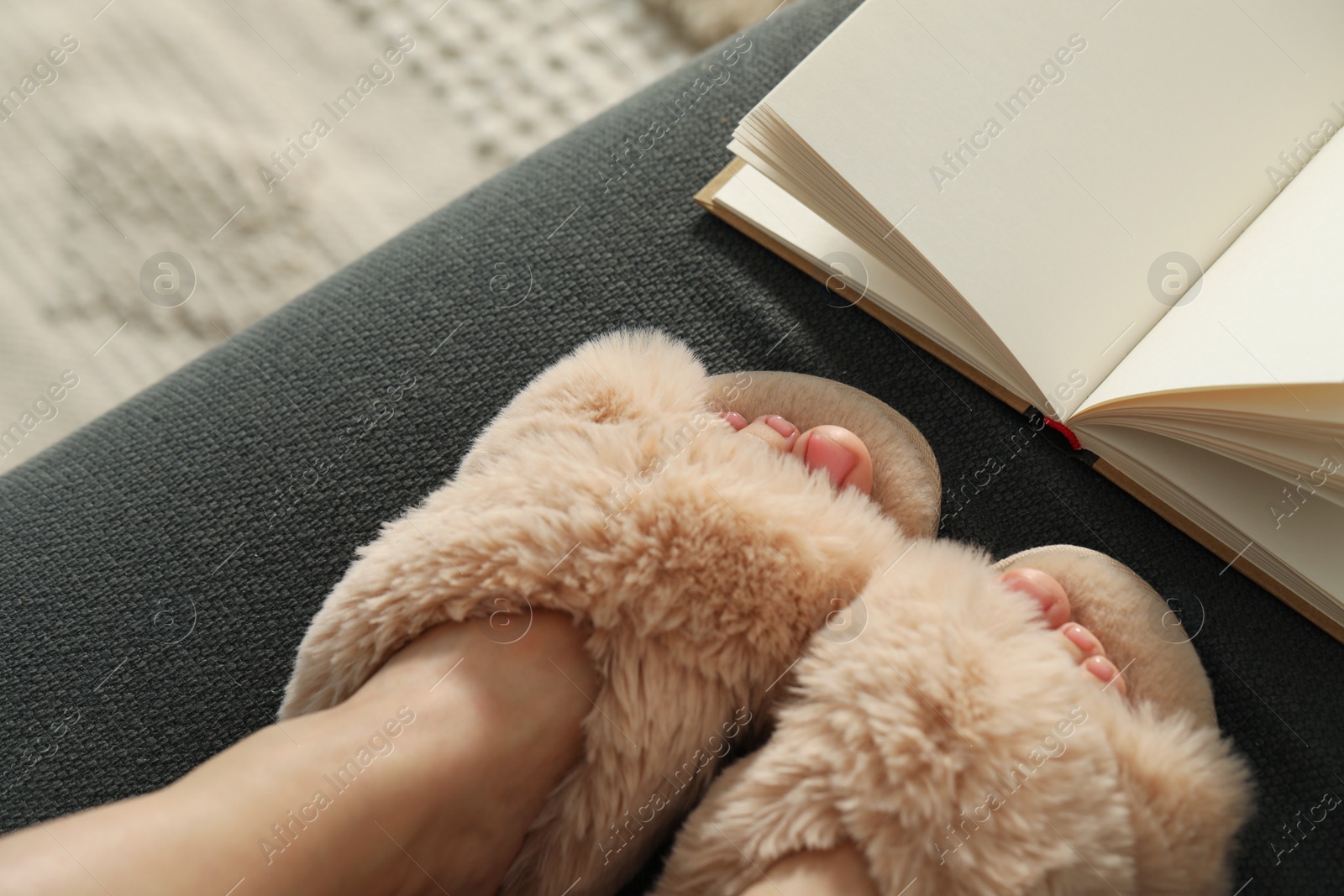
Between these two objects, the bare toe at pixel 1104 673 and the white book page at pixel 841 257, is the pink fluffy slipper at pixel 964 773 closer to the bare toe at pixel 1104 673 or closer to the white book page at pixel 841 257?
the bare toe at pixel 1104 673

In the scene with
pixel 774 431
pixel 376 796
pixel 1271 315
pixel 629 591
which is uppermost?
pixel 1271 315

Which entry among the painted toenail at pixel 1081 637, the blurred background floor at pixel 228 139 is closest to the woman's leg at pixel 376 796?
the painted toenail at pixel 1081 637

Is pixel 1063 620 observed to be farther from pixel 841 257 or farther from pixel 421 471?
pixel 421 471

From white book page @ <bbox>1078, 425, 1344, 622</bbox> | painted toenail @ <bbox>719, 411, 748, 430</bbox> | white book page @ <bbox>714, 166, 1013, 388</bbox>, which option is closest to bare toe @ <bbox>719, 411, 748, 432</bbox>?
painted toenail @ <bbox>719, 411, 748, 430</bbox>

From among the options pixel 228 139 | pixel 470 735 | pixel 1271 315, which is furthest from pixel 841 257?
pixel 228 139

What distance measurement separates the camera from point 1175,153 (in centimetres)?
60

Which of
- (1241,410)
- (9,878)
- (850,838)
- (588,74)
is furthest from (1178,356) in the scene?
(588,74)

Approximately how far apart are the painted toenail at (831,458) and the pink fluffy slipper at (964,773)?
93 mm

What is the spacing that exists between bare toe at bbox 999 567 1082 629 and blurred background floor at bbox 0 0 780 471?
81cm

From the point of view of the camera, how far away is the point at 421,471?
655mm

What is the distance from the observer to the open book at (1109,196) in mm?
571

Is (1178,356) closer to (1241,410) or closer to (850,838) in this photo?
(1241,410)

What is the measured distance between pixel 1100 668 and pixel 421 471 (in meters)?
0.52

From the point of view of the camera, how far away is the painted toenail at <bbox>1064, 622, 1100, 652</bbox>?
23.4 inches
